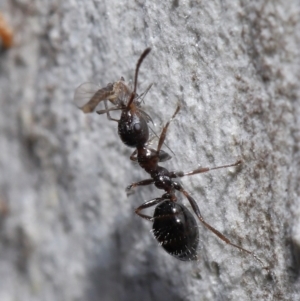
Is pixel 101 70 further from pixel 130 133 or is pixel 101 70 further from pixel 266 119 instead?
pixel 266 119

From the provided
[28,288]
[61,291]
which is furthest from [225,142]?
[28,288]

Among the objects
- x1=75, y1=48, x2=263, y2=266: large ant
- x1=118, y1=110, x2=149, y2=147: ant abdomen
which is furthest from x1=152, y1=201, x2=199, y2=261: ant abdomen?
x1=118, y1=110, x2=149, y2=147: ant abdomen

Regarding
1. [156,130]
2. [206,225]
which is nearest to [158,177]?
[156,130]

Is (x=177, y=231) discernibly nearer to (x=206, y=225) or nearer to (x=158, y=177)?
(x=206, y=225)

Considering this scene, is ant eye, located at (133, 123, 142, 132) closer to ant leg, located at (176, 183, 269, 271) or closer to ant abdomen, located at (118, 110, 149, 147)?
ant abdomen, located at (118, 110, 149, 147)

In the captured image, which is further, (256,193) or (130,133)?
(130,133)

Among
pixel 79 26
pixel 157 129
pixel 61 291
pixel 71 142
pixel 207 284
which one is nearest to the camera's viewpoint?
pixel 207 284

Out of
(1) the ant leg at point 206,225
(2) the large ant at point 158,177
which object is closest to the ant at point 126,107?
(2) the large ant at point 158,177
